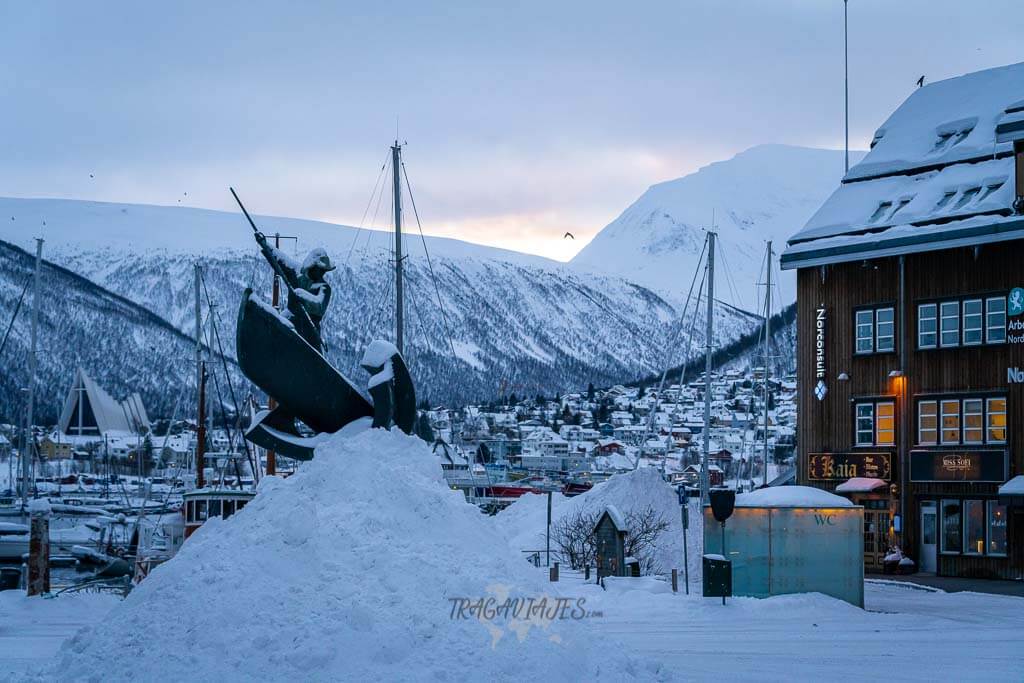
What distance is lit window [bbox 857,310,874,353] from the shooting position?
41.4 meters

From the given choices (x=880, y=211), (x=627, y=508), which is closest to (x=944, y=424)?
(x=880, y=211)

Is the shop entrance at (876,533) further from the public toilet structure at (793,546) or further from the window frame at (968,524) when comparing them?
the public toilet structure at (793,546)

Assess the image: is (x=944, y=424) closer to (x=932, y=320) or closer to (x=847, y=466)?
(x=932, y=320)

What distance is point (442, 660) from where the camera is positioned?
47.5 ft

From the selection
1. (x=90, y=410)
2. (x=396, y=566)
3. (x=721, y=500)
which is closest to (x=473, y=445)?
(x=90, y=410)

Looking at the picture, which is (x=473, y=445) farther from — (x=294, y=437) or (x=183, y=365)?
(x=294, y=437)

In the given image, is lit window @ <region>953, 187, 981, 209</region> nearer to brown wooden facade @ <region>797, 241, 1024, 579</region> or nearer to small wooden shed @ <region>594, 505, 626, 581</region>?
brown wooden facade @ <region>797, 241, 1024, 579</region>

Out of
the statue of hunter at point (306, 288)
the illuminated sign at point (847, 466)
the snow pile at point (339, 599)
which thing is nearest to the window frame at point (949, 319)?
the illuminated sign at point (847, 466)

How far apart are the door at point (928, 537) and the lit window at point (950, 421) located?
2.03 metres

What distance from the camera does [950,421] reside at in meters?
39.3

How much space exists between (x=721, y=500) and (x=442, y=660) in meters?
14.3

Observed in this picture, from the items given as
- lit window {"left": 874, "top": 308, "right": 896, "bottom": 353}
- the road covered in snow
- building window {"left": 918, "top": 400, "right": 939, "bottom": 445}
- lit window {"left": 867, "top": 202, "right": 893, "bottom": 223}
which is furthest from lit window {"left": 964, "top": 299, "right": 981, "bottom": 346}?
the road covered in snow

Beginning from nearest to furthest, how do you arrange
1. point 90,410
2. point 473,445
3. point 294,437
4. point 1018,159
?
point 294,437
point 1018,159
point 473,445
point 90,410

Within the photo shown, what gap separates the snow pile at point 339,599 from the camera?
A: 14406 mm
